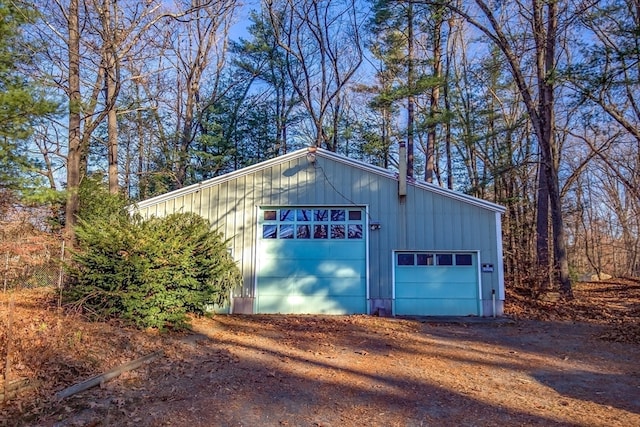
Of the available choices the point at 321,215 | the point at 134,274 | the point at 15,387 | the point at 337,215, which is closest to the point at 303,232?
the point at 321,215

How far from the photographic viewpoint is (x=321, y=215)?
11.9 m

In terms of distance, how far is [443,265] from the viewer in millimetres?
11414

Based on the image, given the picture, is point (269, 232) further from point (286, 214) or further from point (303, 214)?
point (303, 214)

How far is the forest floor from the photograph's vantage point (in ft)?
13.9

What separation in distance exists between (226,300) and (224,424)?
7.55m

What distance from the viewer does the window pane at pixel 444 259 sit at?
1141cm

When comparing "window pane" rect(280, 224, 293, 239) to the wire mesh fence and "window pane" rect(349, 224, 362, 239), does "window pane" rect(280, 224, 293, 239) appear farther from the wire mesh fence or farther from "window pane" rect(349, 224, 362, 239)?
the wire mesh fence

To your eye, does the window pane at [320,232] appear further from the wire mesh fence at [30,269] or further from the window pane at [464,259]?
the wire mesh fence at [30,269]

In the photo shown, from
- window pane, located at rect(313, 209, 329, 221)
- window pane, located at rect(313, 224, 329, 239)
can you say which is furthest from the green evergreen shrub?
window pane, located at rect(313, 209, 329, 221)

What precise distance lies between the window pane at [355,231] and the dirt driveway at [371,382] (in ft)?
10.9

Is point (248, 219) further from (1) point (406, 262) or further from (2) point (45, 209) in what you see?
(2) point (45, 209)

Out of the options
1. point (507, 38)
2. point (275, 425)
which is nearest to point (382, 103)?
point (507, 38)

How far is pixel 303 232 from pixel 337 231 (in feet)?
3.09

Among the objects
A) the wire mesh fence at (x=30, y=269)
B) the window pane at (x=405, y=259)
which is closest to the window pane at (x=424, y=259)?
the window pane at (x=405, y=259)
